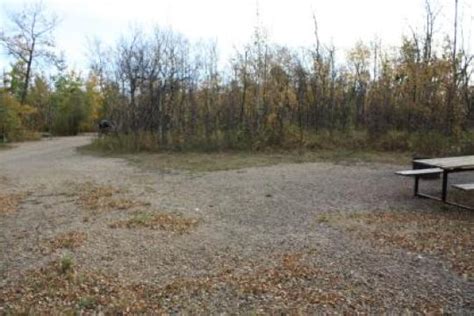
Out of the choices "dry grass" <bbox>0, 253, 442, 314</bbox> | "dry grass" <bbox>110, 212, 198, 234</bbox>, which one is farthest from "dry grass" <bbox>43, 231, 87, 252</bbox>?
"dry grass" <bbox>0, 253, 442, 314</bbox>

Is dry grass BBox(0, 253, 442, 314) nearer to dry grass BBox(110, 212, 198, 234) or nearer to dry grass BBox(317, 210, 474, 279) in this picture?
dry grass BBox(317, 210, 474, 279)

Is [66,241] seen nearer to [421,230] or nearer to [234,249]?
[234,249]

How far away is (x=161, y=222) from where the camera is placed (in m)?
4.77

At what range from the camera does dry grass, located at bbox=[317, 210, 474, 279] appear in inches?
144

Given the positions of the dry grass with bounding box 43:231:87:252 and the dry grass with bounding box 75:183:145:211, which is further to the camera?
the dry grass with bounding box 75:183:145:211

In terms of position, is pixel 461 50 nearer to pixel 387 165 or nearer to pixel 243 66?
Answer: pixel 387 165

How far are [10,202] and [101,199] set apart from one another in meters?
1.19

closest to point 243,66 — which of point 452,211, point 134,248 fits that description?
point 452,211

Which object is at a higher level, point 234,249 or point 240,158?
point 240,158

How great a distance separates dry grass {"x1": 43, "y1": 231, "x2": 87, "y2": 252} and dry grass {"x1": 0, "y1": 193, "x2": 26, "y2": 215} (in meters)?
1.60

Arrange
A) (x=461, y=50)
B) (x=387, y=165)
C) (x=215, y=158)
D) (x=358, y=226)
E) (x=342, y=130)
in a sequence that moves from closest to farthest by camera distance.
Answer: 1. (x=358, y=226)
2. (x=387, y=165)
3. (x=215, y=158)
4. (x=461, y=50)
5. (x=342, y=130)

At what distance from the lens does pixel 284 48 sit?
16.4m

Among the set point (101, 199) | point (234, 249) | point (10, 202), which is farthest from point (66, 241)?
point (10, 202)

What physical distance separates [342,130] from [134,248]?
1080 cm
